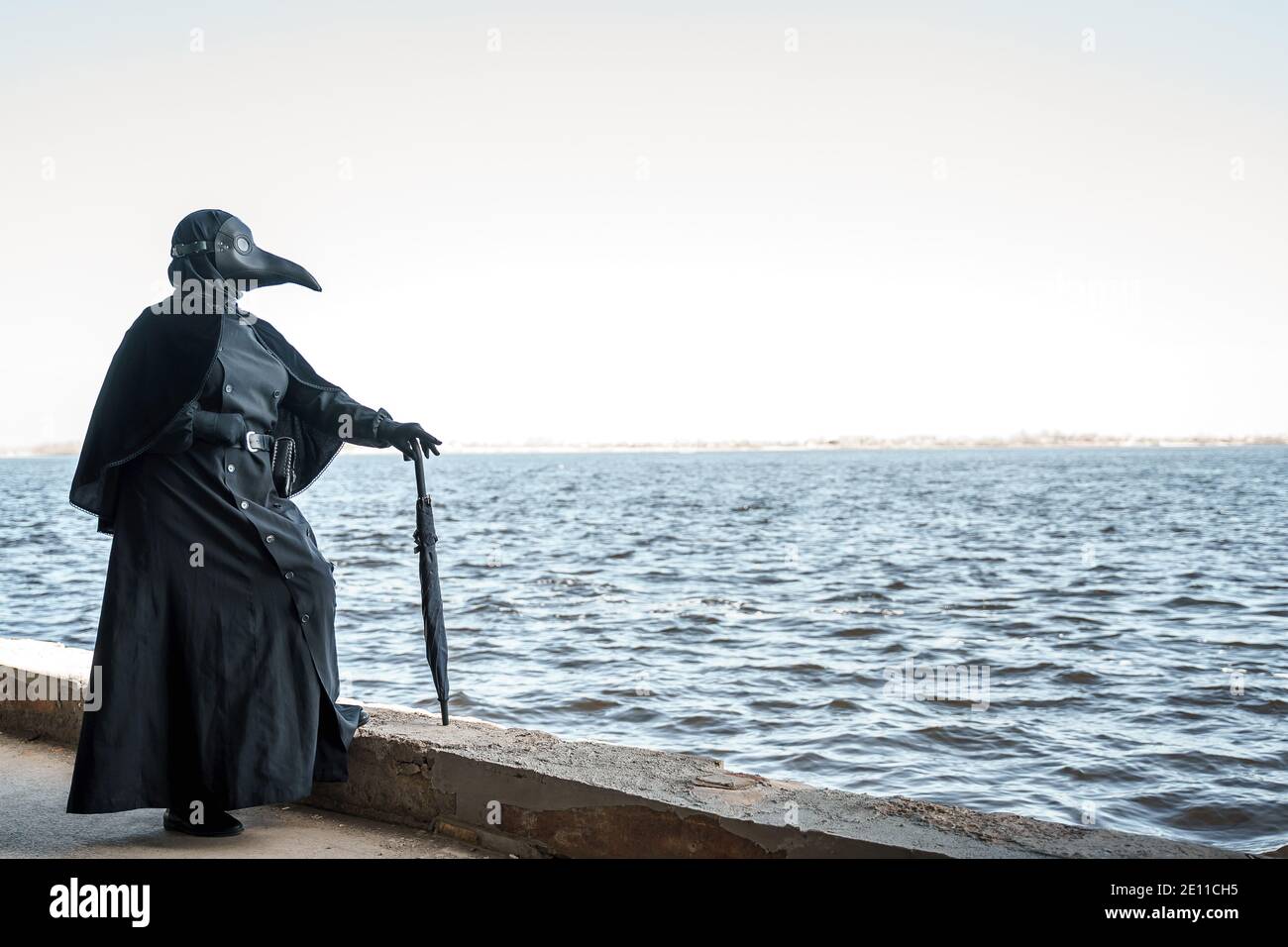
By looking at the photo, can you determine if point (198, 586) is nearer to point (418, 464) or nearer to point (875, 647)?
point (418, 464)

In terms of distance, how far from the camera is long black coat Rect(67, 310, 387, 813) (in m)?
3.78

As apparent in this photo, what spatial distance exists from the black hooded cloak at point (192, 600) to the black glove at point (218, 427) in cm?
2

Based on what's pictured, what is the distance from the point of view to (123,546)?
3854mm

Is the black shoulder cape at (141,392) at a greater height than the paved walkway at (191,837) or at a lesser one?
greater

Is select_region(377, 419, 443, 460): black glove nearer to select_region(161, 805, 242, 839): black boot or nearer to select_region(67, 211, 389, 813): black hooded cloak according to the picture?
select_region(67, 211, 389, 813): black hooded cloak

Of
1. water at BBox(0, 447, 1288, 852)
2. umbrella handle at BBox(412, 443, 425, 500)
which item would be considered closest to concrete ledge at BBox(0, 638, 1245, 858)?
umbrella handle at BBox(412, 443, 425, 500)

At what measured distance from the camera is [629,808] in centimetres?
362

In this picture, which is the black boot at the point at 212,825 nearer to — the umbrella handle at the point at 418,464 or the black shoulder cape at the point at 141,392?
the black shoulder cape at the point at 141,392

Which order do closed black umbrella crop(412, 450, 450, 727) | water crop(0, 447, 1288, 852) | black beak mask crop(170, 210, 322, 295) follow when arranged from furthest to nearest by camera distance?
water crop(0, 447, 1288, 852) → closed black umbrella crop(412, 450, 450, 727) → black beak mask crop(170, 210, 322, 295)

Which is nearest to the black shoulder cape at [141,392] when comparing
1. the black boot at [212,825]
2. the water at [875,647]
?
the black boot at [212,825]

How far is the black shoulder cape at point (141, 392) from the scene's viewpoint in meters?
3.87

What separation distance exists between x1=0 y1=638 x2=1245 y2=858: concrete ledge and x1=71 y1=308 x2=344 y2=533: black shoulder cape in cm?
124

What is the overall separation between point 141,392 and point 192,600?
0.70 meters
